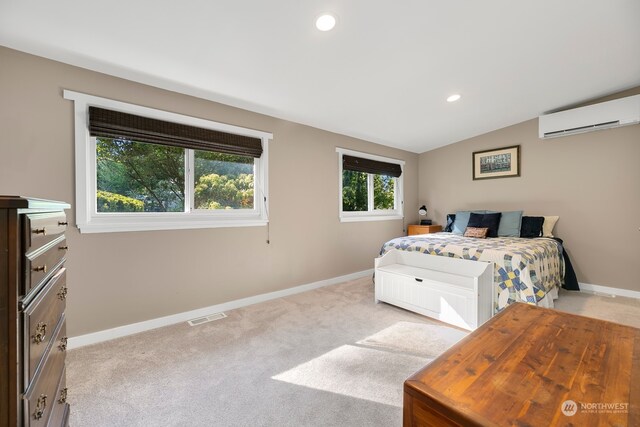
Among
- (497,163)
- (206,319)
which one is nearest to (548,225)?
(497,163)

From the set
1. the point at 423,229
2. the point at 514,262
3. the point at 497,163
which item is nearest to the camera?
the point at 514,262

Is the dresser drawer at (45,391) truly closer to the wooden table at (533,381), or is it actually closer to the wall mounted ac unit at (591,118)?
the wooden table at (533,381)

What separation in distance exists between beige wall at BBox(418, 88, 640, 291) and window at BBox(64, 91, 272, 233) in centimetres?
365

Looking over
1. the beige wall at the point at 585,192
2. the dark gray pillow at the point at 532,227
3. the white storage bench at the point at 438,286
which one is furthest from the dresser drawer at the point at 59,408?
the beige wall at the point at 585,192

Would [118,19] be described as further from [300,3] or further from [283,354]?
[283,354]

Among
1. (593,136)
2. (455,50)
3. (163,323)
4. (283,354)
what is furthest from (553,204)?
(163,323)

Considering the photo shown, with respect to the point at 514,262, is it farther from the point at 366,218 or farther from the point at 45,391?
the point at 45,391

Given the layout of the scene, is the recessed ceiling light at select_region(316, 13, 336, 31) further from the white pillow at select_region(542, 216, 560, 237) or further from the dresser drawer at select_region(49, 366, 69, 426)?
the white pillow at select_region(542, 216, 560, 237)

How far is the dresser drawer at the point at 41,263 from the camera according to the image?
724 mm

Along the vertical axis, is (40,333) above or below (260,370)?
above

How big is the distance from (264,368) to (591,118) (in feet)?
15.1

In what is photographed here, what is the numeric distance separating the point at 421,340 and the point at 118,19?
310cm

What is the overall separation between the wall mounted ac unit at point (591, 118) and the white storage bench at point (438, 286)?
8.24 ft

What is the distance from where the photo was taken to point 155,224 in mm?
2482
